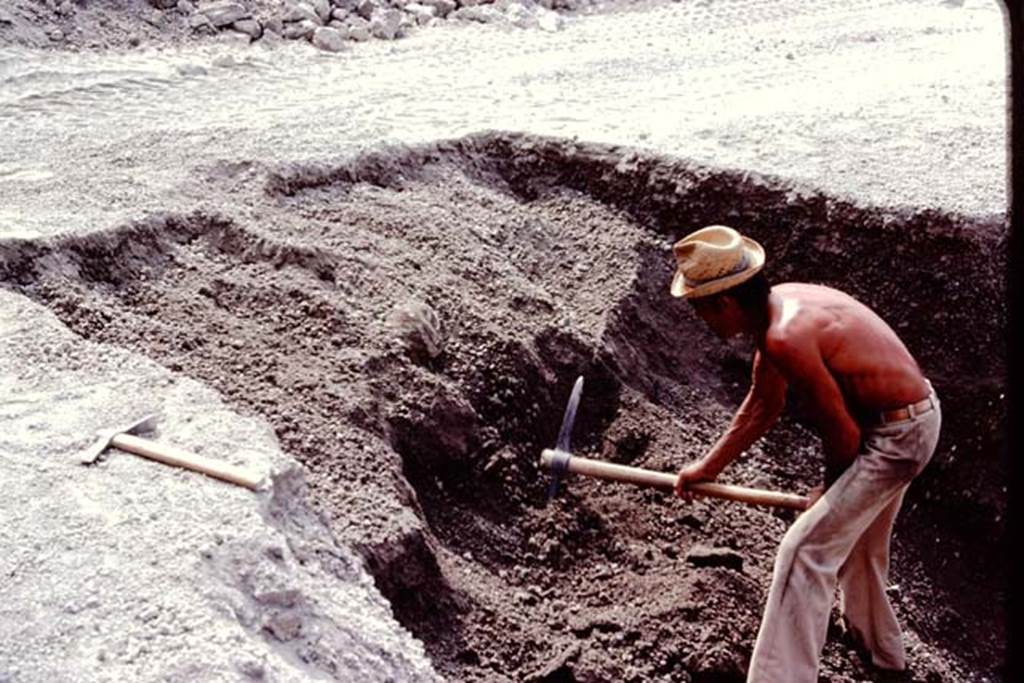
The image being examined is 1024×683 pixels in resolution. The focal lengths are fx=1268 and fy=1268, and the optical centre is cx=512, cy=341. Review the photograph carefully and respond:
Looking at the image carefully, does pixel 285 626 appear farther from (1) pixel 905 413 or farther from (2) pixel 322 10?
(2) pixel 322 10

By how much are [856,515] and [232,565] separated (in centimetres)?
222

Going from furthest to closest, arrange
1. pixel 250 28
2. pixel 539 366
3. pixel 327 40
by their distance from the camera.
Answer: pixel 250 28 → pixel 327 40 → pixel 539 366

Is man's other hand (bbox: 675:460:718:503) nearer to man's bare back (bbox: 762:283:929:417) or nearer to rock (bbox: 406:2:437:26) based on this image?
man's bare back (bbox: 762:283:929:417)

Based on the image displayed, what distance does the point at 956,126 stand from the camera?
819 cm

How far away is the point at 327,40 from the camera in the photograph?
11.0 meters

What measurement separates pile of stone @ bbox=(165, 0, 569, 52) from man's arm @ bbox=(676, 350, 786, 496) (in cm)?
732

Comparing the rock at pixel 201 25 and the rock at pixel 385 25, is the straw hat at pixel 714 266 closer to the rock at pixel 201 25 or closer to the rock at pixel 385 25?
the rock at pixel 385 25

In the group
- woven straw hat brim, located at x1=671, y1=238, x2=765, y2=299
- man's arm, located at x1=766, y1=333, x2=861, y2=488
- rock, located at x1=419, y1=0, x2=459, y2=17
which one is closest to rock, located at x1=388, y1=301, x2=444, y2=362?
woven straw hat brim, located at x1=671, y1=238, x2=765, y2=299

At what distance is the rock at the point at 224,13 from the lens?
11312mm

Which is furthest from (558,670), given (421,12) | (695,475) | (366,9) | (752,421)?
(421,12)

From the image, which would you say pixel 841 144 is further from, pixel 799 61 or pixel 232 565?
pixel 232 565

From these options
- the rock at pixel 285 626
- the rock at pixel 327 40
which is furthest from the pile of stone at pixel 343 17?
the rock at pixel 285 626

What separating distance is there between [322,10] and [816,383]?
868 centimetres

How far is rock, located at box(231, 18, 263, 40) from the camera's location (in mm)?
11188
